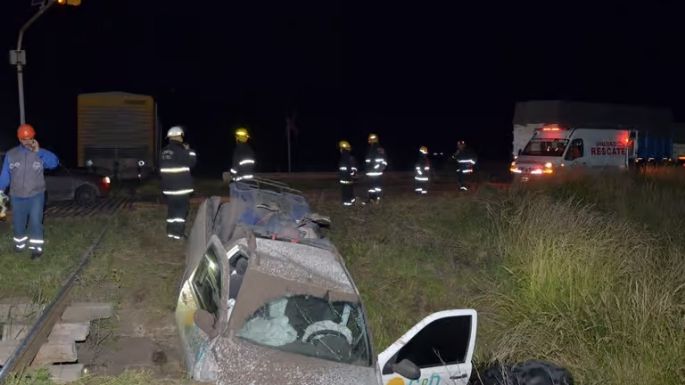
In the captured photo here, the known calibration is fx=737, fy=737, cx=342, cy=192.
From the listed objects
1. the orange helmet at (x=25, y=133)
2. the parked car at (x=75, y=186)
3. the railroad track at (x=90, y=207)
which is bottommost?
the railroad track at (x=90, y=207)

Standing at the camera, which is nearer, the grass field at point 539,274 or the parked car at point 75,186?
the grass field at point 539,274

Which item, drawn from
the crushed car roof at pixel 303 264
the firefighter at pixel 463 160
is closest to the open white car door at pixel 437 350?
the crushed car roof at pixel 303 264

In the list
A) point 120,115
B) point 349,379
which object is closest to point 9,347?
point 349,379

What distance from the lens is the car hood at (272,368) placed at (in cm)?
487

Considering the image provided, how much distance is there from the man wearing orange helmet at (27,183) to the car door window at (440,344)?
17.8 ft

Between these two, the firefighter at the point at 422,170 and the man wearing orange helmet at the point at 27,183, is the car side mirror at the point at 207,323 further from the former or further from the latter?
the firefighter at the point at 422,170

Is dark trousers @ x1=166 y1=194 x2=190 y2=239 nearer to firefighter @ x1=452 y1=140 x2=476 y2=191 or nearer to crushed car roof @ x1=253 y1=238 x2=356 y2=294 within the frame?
crushed car roof @ x1=253 y1=238 x2=356 y2=294

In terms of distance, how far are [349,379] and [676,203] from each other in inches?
424

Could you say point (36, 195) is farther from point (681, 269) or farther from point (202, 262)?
point (681, 269)

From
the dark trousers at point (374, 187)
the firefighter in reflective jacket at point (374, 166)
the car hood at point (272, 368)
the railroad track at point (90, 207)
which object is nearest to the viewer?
the car hood at point (272, 368)

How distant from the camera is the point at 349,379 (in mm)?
5066

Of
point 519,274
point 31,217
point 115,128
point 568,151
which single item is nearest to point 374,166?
point 519,274

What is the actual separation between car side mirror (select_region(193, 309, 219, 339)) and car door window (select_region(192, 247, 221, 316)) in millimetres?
142

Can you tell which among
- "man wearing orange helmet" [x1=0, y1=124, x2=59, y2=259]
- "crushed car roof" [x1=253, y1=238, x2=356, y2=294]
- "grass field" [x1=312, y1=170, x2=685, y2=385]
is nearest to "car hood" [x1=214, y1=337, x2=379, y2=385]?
"crushed car roof" [x1=253, y1=238, x2=356, y2=294]
